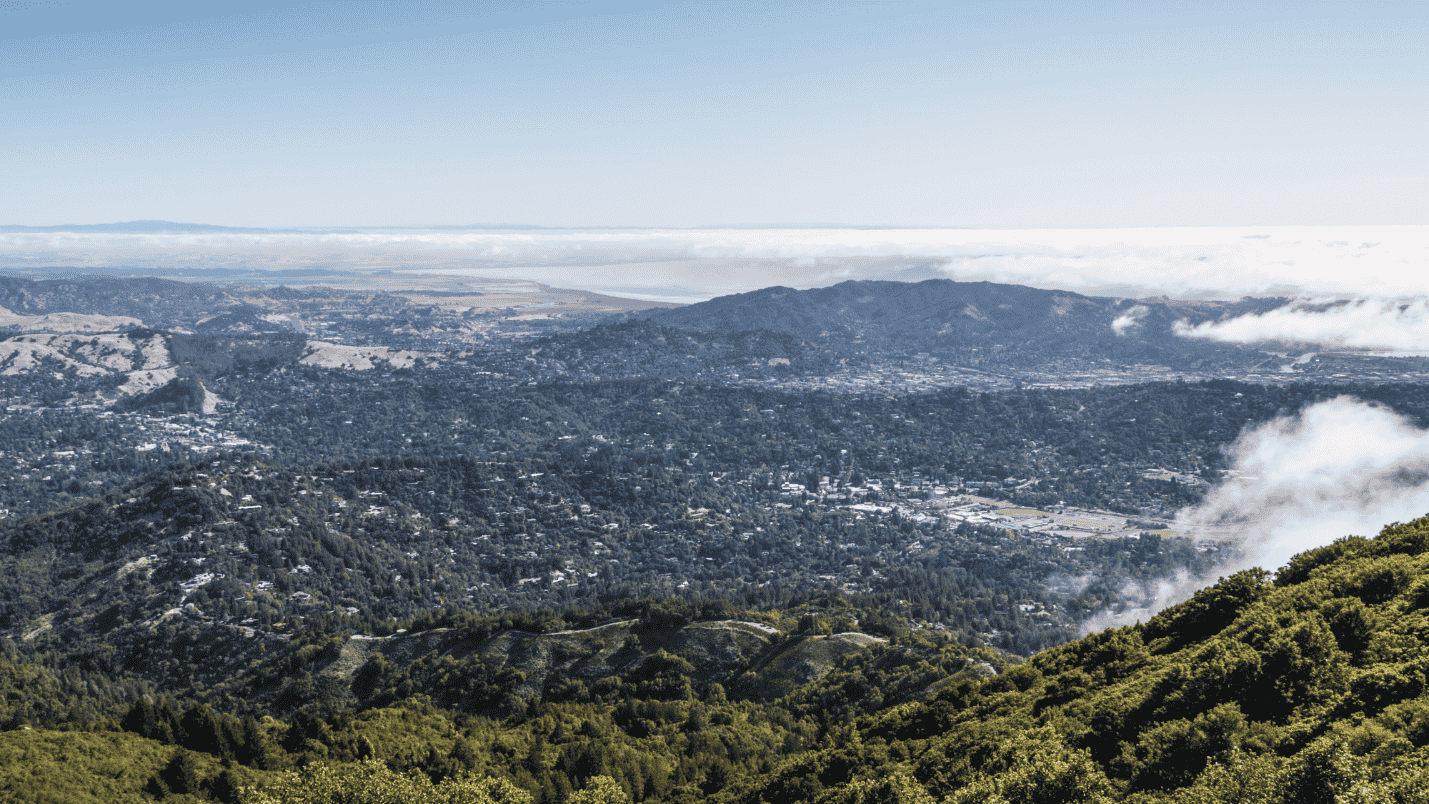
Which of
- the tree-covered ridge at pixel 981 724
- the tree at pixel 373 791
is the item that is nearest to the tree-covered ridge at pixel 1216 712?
the tree-covered ridge at pixel 981 724

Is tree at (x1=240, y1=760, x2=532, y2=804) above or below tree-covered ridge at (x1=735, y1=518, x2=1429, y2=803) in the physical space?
below

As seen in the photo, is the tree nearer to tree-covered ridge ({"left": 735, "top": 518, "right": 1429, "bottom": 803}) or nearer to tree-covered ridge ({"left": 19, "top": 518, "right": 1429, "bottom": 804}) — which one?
tree-covered ridge ({"left": 19, "top": 518, "right": 1429, "bottom": 804})

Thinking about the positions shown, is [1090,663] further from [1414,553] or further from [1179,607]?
[1414,553]

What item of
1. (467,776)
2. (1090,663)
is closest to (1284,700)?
(1090,663)

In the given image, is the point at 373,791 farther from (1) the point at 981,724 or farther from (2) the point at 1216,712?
(2) the point at 1216,712

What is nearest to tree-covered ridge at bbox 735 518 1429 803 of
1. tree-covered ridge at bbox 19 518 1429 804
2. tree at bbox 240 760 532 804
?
tree-covered ridge at bbox 19 518 1429 804

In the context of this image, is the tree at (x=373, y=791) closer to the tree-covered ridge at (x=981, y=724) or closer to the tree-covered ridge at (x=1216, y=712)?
the tree-covered ridge at (x=981, y=724)

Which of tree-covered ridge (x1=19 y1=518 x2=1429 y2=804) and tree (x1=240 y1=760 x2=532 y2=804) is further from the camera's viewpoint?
tree (x1=240 y1=760 x2=532 y2=804)

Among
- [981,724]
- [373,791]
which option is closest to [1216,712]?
[981,724]

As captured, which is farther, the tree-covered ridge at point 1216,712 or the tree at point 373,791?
the tree at point 373,791

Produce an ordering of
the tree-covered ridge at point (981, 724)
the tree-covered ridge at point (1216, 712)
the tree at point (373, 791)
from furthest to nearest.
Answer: the tree at point (373, 791), the tree-covered ridge at point (981, 724), the tree-covered ridge at point (1216, 712)

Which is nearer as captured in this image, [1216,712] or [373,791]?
[1216,712]
